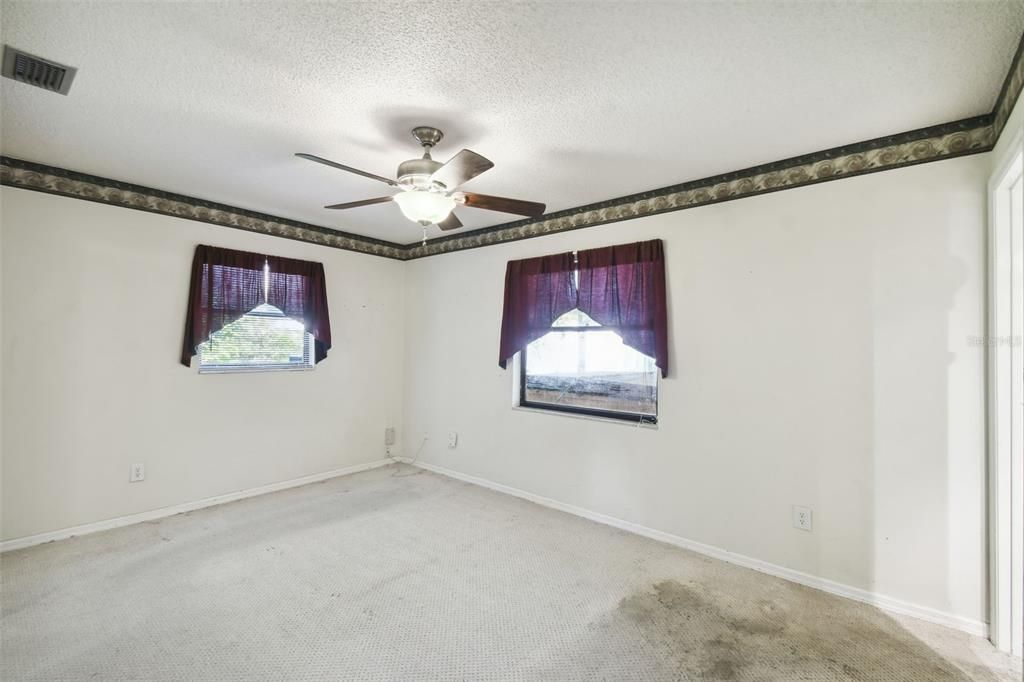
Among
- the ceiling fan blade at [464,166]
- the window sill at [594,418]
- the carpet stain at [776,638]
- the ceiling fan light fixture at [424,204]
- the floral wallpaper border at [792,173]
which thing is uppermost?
the floral wallpaper border at [792,173]

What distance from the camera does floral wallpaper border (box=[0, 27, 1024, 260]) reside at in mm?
2133

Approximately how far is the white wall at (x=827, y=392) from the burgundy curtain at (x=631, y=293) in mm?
92

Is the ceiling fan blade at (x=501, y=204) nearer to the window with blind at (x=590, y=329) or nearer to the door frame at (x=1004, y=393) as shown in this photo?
the window with blind at (x=590, y=329)

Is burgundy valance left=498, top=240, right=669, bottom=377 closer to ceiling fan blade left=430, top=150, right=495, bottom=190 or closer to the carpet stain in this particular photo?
the carpet stain

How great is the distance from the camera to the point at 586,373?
3.63 m

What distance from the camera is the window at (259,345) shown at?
363 centimetres

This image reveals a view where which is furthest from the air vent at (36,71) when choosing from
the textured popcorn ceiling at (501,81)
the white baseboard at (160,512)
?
the white baseboard at (160,512)

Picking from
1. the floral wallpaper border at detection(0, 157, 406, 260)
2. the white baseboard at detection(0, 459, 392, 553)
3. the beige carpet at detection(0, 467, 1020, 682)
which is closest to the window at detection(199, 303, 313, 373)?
the floral wallpaper border at detection(0, 157, 406, 260)

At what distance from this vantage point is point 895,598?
2248mm

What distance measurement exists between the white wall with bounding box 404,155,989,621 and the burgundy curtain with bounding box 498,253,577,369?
0.31 m

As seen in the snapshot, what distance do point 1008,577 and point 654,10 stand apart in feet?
8.94

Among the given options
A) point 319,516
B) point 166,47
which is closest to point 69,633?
point 319,516

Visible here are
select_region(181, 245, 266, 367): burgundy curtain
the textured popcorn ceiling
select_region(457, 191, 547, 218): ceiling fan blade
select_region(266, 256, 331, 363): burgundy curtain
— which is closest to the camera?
the textured popcorn ceiling

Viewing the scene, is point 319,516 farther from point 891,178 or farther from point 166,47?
point 891,178
